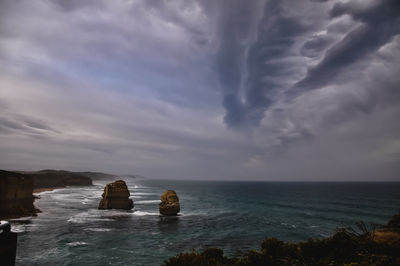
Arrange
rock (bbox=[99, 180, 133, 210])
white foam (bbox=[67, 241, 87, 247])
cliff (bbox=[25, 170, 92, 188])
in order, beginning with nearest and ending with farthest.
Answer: white foam (bbox=[67, 241, 87, 247]) → rock (bbox=[99, 180, 133, 210]) → cliff (bbox=[25, 170, 92, 188])

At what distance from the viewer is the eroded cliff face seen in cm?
4006

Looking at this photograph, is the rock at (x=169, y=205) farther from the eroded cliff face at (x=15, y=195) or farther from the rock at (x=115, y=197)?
the eroded cliff face at (x=15, y=195)

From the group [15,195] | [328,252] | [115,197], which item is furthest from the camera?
[115,197]

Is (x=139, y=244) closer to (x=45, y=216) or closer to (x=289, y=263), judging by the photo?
(x=289, y=263)

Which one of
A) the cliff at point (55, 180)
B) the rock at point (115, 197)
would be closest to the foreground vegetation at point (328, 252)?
the rock at point (115, 197)

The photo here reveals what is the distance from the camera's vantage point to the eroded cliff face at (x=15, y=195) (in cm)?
4006

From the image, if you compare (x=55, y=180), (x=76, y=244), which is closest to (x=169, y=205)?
(x=76, y=244)

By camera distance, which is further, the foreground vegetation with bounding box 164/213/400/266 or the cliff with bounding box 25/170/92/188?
the cliff with bounding box 25/170/92/188

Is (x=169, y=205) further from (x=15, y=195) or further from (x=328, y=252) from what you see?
(x=328, y=252)

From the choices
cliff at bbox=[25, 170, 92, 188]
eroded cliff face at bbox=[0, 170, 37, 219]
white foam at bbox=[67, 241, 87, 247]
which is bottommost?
cliff at bbox=[25, 170, 92, 188]

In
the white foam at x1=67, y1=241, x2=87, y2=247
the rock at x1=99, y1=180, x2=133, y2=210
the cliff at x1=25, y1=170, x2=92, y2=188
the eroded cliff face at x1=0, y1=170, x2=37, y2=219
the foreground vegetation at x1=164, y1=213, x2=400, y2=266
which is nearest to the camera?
the foreground vegetation at x1=164, y1=213, x2=400, y2=266

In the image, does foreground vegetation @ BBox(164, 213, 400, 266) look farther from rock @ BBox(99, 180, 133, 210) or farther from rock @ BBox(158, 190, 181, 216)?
rock @ BBox(99, 180, 133, 210)

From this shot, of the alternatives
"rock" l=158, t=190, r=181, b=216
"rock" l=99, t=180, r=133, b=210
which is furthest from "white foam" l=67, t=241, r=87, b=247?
"rock" l=99, t=180, r=133, b=210

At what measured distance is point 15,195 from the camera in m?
42.4
